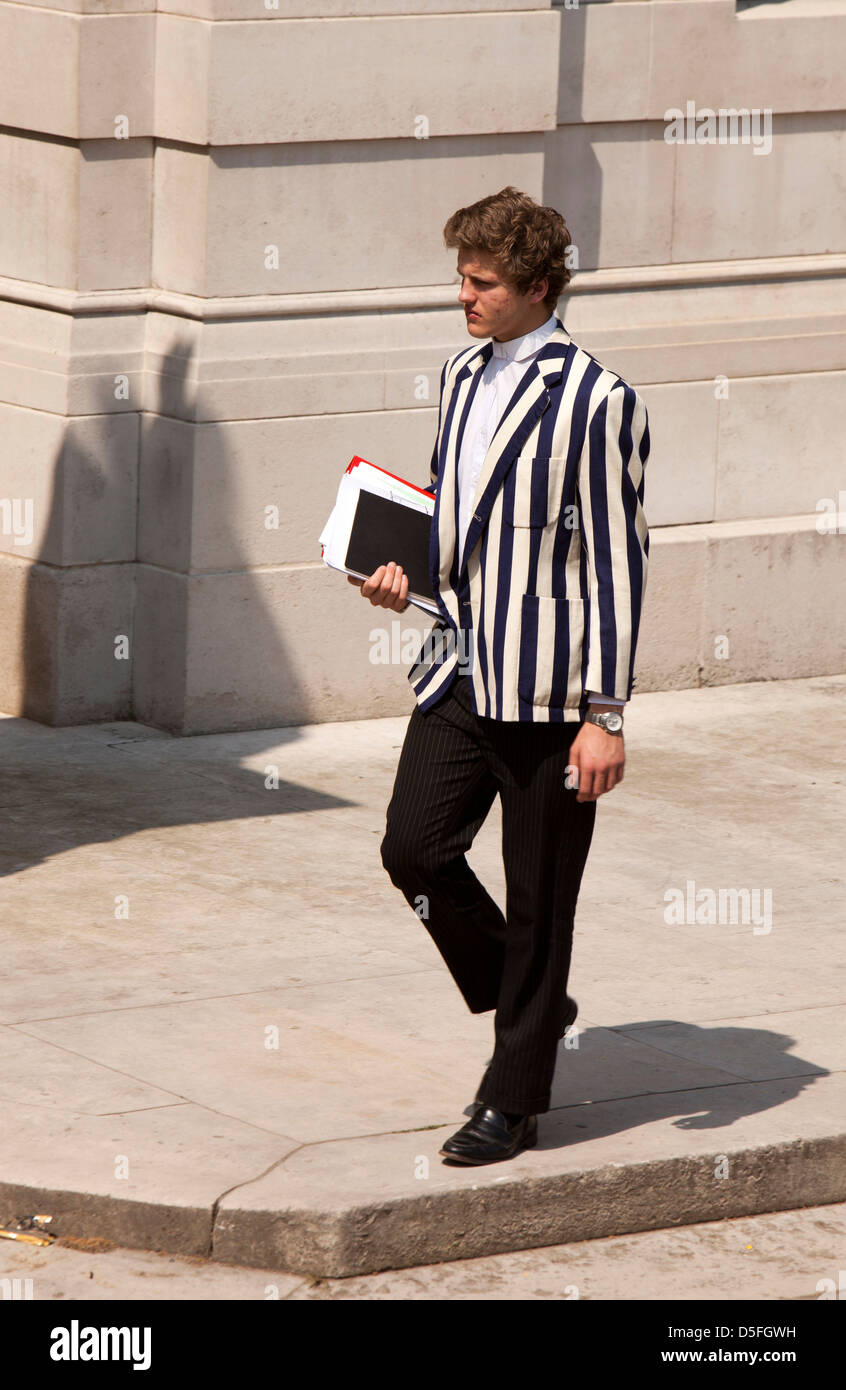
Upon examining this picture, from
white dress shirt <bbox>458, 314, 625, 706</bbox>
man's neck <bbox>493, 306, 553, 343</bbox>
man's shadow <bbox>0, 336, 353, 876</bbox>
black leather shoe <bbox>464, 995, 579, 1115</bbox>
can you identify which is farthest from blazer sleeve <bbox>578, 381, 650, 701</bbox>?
man's shadow <bbox>0, 336, 353, 876</bbox>

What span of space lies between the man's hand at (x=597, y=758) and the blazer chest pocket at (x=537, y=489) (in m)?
0.44

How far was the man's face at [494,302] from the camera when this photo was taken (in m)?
5.09

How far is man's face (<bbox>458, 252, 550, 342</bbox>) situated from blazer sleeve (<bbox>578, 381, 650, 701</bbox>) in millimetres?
256

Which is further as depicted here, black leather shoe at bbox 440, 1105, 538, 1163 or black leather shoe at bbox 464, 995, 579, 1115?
black leather shoe at bbox 464, 995, 579, 1115

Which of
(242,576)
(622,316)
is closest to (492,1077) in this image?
(242,576)

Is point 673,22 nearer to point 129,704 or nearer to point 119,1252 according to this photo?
point 129,704

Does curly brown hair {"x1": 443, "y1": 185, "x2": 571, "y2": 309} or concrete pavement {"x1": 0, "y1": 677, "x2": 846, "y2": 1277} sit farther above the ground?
curly brown hair {"x1": 443, "y1": 185, "x2": 571, "y2": 309}

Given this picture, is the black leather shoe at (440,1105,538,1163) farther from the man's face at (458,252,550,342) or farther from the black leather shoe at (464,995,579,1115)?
the man's face at (458,252,550,342)

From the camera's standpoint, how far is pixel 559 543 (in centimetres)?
513

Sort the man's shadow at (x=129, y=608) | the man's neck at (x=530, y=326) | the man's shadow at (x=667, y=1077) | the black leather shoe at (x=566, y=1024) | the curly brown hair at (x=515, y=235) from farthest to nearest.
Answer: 1. the man's shadow at (x=129, y=608)
2. the man's shadow at (x=667, y=1077)
3. the black leather shoe at (x=566, y=1024)
4. the man's neck at (x=530, y=326)
5. the curly brown hair at (x=515, y=235)

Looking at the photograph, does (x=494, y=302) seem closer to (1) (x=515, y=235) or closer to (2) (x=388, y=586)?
(1) (x=515, y=235)

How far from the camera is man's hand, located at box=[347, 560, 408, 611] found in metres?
5.21

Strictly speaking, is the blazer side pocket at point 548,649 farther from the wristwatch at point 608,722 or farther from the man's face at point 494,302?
the man's face at point 494,302

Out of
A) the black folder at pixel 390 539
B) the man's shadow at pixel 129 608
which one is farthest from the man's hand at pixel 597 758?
the man's shadow at pixel 129 608
